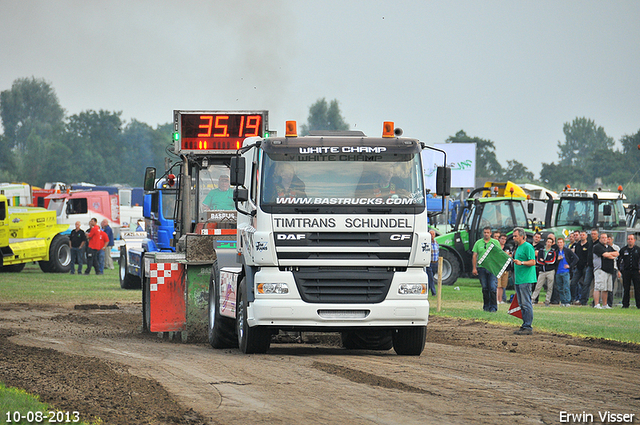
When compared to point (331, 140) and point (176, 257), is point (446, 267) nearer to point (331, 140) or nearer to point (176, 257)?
point (176, 257)

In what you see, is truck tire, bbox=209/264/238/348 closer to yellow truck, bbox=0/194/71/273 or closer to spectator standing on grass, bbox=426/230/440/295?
spectator standing on grass, bbox=426/230/440/295

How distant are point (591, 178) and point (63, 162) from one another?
6818cm

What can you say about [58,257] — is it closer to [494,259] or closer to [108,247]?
[108,247]

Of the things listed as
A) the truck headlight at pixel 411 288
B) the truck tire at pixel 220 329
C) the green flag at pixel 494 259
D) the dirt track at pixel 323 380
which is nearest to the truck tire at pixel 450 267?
the green flag at pixel 494 259

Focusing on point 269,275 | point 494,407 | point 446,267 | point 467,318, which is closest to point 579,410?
point 494,407

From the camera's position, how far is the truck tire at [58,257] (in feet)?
110

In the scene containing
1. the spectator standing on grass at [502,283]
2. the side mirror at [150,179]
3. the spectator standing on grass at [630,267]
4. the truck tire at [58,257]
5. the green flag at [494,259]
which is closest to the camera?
the side mirror at [150,179]

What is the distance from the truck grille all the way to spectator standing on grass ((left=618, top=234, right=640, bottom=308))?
1213 cm

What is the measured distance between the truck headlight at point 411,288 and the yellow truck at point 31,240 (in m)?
23.3

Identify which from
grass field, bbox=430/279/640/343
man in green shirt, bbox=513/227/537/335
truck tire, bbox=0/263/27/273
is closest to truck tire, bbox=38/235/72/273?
truck tire, bbox=0/263/27/273

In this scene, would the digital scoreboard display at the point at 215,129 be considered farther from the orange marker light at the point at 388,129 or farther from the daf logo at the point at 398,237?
the daf logo at the point at 398,237

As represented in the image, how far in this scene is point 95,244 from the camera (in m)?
32.8

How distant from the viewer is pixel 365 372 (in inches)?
394

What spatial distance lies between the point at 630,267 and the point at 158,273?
493 inches
